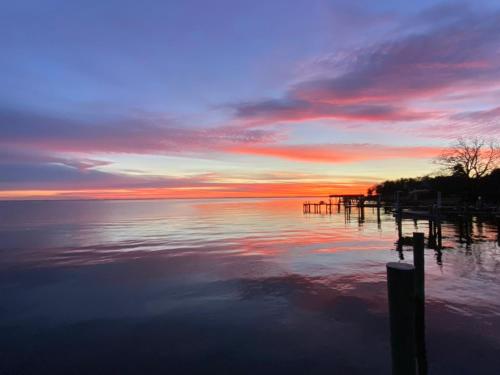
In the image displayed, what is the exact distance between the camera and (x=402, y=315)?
5258 millimetres

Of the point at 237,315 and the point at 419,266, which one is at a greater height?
the point at 419,266

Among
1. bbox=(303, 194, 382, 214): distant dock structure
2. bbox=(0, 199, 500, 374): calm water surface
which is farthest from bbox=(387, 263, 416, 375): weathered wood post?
bbox=(303, 194, 382, 214): distant dock structure

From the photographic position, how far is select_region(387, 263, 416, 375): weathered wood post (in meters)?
5.18

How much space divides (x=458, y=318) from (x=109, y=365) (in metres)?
9.13

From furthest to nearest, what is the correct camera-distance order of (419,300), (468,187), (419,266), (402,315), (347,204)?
(347,204)
(468,187)
(419,266)
(419,300)
(402,315)

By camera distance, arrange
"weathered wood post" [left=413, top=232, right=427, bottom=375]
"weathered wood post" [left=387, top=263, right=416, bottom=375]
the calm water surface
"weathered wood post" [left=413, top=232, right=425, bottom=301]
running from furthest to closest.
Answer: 1. "weathered wood post" [left=413, top=232, right=425, bottom=301]
2. "weathered wood post" [left=413, top=232, right=427, bottom=375]
3. the calm water surface
4. "weathered wood post" [left=387, top=263, right=416, bottom=375]

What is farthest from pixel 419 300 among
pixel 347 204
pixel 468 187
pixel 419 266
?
pixel 347 204

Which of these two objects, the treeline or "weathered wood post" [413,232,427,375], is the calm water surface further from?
the treeline

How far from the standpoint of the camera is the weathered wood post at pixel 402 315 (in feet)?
17.0

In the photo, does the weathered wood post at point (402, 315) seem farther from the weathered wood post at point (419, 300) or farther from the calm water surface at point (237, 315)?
the weathered wood post at point (419, 300)

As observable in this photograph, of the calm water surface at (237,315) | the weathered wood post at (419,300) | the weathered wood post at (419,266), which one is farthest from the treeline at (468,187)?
the weathered wood post at (419,300)

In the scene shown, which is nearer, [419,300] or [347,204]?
[419,300]

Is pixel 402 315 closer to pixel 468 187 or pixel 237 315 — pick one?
pixel 237 315

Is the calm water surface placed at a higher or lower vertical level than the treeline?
lower
